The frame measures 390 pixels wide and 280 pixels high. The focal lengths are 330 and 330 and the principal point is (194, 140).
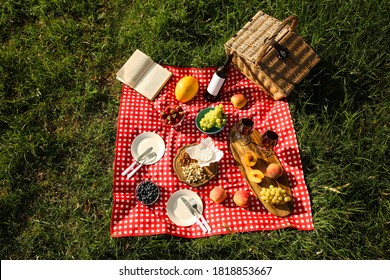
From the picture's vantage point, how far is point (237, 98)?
13.8ft

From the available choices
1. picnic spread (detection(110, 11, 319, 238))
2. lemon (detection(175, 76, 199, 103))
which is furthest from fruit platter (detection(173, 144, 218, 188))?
lemon (detection(175, 76, 199, 103))

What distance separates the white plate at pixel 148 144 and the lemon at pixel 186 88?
0.60 m

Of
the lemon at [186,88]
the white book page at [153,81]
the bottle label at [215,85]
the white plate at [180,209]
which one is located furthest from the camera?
the white book page at [153,81]

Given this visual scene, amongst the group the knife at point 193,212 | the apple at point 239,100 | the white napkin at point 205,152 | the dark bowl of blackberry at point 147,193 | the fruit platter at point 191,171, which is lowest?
the dark bowl of blackberry at point 147,193

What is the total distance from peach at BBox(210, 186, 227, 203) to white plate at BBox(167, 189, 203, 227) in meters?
0.17

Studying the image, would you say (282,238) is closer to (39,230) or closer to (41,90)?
(39,230)

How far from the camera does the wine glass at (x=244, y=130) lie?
3877 mm

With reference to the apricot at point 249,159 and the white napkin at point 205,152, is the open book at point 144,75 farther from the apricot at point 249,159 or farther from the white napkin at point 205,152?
the apricot at point 249,159

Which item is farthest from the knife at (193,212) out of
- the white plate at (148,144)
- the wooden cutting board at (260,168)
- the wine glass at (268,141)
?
the wine glass at (268,141)

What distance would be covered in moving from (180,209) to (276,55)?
6.97 feet

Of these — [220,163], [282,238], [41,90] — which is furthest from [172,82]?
[282,238]

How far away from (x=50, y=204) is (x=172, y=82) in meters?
2.17

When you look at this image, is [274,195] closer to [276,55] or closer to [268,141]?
[268,141]

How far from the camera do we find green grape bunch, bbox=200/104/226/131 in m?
3.94
